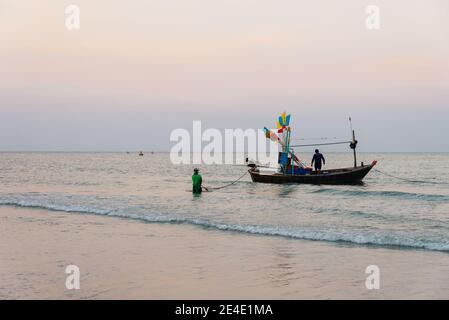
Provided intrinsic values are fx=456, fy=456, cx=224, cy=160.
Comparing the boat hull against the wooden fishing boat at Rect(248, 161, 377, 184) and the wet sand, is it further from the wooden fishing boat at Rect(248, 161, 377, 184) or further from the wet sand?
the wet sand

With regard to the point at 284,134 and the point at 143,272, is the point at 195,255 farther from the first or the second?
the point at 284,134

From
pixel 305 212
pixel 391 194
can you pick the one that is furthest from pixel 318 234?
pixel 391 194

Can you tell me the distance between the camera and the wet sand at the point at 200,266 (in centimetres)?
718

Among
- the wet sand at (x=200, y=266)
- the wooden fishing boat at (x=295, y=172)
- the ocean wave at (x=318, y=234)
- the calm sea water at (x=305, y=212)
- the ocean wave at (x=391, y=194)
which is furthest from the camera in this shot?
the wooden fishing boat at (x=295, y=172)

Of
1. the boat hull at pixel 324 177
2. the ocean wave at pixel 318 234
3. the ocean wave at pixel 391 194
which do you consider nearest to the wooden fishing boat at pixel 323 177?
the boat hull at pixel 324 177

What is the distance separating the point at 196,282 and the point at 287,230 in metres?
5.98

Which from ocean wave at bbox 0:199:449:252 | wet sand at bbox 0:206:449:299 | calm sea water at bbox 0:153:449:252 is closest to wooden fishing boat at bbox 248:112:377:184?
calm sea water at bbox 0:153:449:252

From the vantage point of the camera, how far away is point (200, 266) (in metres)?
8.80

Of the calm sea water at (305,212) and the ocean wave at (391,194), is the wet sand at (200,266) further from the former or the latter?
the ocean wave at (391,194)

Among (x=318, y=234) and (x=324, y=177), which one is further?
(x=324, y=177)

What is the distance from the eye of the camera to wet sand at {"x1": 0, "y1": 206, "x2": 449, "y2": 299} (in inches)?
283

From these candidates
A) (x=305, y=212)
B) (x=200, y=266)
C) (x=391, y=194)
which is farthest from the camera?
(x=391, y=194)

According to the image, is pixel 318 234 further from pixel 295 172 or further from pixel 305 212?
pixel 295 172
